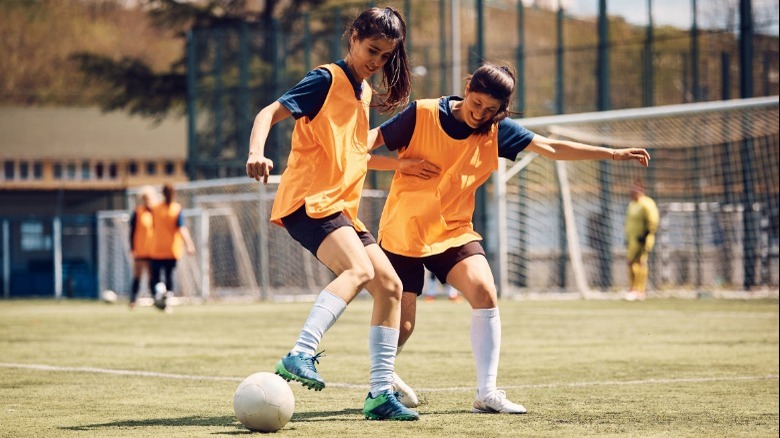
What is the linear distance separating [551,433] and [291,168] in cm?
161

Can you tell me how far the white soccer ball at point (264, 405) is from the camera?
210 inches

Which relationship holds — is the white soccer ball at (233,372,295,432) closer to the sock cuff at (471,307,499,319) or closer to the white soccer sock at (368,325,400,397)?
the white soccer sock at (368,325,400,397)

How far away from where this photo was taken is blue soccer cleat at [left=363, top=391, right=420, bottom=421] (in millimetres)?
5770

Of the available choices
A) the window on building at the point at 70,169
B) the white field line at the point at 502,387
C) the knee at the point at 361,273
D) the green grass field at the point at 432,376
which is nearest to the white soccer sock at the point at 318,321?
the knee at the point at 361,273

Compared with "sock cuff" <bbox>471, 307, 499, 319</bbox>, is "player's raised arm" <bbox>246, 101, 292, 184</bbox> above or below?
above

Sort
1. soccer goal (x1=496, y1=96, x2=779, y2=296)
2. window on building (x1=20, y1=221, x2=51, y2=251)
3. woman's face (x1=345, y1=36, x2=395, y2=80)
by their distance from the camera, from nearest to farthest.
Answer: woman's face (x1=345, y1=36, x2=395, y2=80)
soccer goal (x1=496, y1=96, x2=779, y2=296)
window on building (x1=20, y1=221, x2=51, y2=251)

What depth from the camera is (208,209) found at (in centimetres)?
2781

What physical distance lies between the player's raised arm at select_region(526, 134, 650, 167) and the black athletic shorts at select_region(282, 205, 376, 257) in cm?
124

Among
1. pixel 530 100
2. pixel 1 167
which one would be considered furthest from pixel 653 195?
pixel 1 167

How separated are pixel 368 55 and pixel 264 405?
1595 mm

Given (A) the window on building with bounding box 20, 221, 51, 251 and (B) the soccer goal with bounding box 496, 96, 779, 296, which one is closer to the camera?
(B) the soccer goal with bounding box 496, 96, 779, 296

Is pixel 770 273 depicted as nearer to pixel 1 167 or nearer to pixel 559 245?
pixel 559 245

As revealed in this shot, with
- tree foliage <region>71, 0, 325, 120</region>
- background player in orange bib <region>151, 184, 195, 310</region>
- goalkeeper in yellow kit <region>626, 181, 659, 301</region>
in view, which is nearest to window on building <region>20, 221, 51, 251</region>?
tree foliage <region>71, 0, 325, 120</region>

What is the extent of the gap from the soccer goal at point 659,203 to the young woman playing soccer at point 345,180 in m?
13.3
